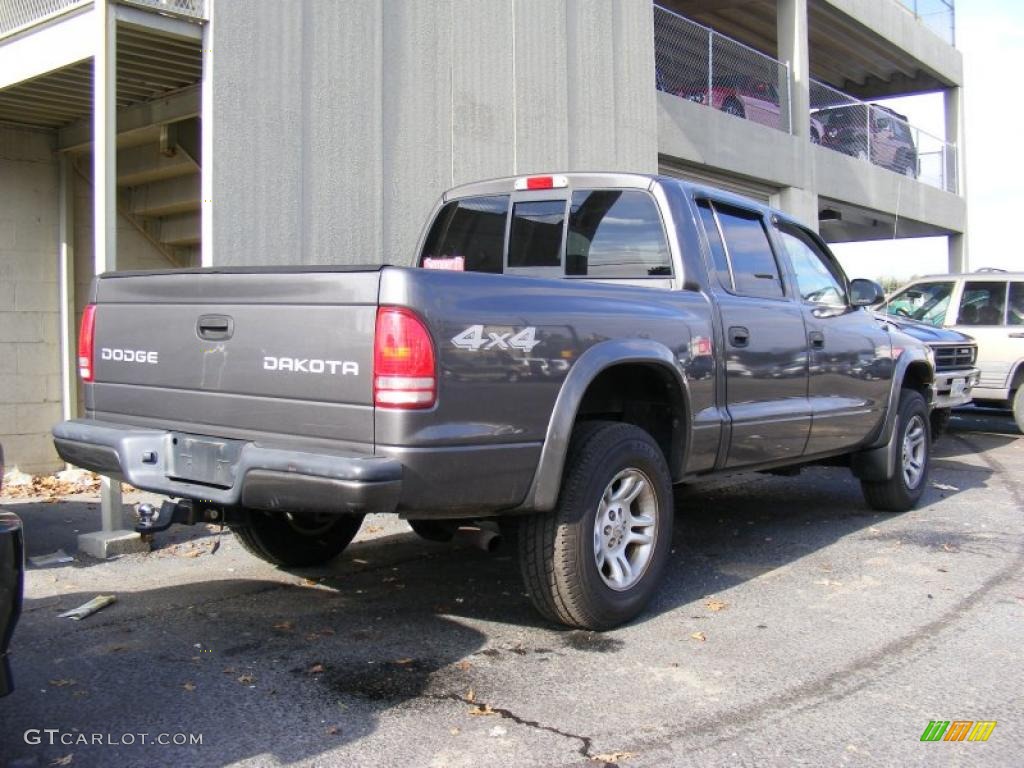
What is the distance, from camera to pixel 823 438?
604cm

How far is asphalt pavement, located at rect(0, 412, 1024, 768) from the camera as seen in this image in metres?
3.30

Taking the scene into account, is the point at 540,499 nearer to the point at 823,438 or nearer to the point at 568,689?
the point at 568,689

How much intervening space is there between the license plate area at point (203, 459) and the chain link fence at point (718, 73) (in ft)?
33.2

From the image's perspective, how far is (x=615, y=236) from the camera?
5262mm

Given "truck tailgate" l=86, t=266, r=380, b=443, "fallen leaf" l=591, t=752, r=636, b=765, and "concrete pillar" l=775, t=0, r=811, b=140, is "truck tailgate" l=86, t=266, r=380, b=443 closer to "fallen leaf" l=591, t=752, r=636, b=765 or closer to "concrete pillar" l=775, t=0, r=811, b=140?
"fallen leaf" l=591, t=752, r=636, b=765

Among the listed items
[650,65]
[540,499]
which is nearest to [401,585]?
[540,499]

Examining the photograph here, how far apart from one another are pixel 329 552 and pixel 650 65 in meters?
7.52

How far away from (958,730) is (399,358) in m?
2.37

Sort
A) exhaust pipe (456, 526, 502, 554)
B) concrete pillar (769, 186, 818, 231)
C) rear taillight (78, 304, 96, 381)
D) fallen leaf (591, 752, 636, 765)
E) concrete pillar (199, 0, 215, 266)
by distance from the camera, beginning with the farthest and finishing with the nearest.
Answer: concrete pillar (769, 186, 818, 231), concrete pillar (199, 0, 215, 266), rear taillight (78, 304, 96, 381), exhaust pipe (456, 526, 502, 554), fallen leaf (591, 752, 636, 765)

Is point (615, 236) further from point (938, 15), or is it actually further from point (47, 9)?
point (938, 15)

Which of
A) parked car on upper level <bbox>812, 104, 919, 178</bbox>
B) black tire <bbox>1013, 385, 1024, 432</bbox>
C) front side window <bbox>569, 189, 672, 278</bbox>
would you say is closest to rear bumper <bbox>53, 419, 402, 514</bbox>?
front side window <bbox>569, 189, 672, 278</bbox>

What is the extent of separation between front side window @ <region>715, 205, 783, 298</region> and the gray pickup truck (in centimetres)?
2

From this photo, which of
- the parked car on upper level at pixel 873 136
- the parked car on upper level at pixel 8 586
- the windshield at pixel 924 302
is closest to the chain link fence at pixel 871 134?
the parked car on upper level at pixel 873 136

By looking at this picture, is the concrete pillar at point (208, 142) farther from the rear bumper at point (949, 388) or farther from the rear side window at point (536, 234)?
the rear bumper at point (949, 388)
